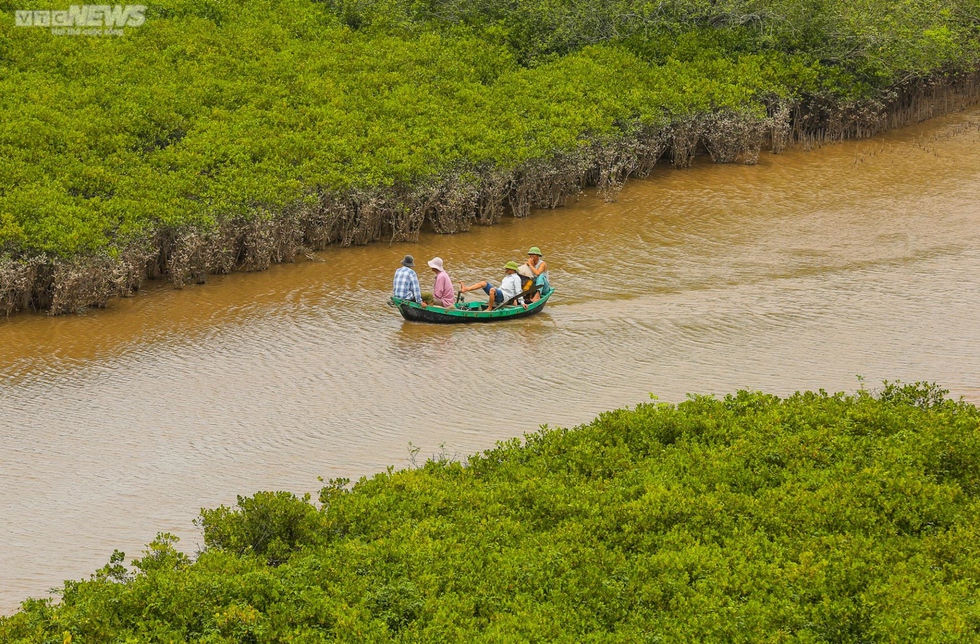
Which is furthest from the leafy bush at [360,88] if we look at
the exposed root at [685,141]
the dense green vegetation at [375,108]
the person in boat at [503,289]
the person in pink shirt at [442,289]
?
the person in boat at [503,289]

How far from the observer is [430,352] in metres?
15.4

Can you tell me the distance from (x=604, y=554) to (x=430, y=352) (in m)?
8.11

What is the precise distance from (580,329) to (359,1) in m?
15.5

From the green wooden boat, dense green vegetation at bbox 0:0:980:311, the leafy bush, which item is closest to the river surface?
the green wooden boat

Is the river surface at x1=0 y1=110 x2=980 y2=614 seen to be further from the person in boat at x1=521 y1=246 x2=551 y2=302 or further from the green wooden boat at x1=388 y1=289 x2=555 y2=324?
the person in boat at x1=521 y1=246 x2=551 y2=302

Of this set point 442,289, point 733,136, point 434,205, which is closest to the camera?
point 442,289

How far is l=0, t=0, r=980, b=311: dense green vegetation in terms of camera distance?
1831cm

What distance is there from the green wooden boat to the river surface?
0.19 m

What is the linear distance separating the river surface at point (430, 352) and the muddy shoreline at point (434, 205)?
1.20 ft

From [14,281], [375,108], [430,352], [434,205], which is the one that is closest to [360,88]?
[375,108]

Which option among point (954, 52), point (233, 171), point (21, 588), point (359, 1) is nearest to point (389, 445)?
point (21, 588)

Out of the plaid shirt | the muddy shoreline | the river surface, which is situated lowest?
the river surface

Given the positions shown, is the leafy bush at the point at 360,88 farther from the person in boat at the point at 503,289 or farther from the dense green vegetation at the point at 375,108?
the person in boat at the point at 503,289

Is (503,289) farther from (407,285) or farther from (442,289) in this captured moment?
(407,285)
